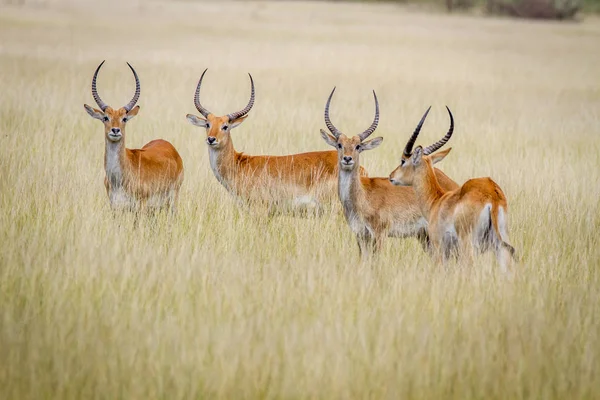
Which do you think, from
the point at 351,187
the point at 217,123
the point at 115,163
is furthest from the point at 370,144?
the point at 115,163

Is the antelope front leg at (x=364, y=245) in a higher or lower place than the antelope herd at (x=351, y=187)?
lower

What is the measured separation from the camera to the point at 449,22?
4322 cm

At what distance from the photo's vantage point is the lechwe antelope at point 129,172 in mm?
7730

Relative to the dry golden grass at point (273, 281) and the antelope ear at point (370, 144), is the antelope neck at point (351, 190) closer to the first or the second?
the antelope ear at point (370, 144)

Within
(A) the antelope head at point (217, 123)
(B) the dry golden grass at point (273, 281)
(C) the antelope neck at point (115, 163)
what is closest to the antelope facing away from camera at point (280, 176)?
(A) the antelope head at point (217, 123)

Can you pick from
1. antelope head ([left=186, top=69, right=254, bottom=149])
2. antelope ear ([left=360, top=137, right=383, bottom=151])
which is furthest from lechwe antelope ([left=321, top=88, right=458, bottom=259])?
antelope head ([left=186, top=69, right=254, bottom=149])

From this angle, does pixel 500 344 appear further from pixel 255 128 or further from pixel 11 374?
pixel 255 128

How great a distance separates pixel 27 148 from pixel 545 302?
6639 millimetres

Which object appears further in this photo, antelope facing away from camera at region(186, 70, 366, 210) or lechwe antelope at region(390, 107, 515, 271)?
antelope facing away from camera at region(186, 70, 366, 210)

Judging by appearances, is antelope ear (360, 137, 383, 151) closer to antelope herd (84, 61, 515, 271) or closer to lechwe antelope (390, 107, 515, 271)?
antelope herd (84, 61, 515, 271)

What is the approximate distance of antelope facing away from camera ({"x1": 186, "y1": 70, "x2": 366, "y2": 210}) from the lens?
813cm

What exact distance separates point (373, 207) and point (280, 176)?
44.7 inches

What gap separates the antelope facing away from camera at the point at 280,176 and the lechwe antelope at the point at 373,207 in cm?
77

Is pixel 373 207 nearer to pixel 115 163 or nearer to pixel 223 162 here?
Result: pixel 223 162
